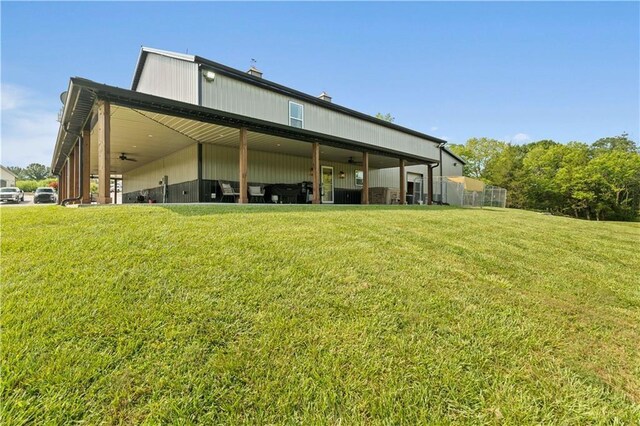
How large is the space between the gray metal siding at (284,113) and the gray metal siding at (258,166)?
1667mm

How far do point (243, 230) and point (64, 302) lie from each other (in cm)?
240

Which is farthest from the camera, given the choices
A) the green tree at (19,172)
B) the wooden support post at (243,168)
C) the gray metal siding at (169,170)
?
the green tree at (19,172)

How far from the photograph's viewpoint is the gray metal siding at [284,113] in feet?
37.0

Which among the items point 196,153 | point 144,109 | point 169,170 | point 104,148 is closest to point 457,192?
point 196,153

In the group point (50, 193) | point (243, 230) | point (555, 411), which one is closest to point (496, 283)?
point (555, 411)

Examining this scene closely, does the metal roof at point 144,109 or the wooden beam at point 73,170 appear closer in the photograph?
the metal roof at point 144,109

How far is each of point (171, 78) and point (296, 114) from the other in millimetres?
5652

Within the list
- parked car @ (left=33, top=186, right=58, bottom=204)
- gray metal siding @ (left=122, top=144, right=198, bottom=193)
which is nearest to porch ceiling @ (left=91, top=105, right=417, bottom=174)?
gray metal siding @ (left=122, top=144, right=198, bottom=193)

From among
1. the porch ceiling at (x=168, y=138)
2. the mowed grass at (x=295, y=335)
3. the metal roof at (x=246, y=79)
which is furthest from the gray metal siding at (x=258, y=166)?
the mowed grass at (x=295, y=335)

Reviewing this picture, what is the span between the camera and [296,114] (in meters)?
→ 14.0

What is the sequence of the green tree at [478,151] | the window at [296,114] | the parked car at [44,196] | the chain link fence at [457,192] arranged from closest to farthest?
the window at [296,114] → the chain link fence at [457,192] → the parked car at [44,196] → the green tree at [478,151]

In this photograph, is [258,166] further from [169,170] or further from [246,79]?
[169,170]

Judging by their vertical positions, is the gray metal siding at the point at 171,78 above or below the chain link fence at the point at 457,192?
above

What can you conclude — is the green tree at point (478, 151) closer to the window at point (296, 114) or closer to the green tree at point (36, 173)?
the window at point (296, 114)
